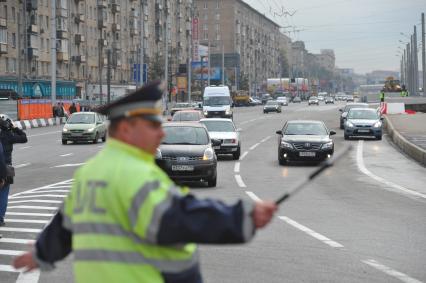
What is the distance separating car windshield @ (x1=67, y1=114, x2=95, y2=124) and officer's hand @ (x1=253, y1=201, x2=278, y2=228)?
37.4 metres

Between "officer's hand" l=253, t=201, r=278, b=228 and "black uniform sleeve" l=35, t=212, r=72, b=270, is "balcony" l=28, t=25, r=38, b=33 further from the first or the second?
"officer's hand" l=253, t=201, r=278, b=228

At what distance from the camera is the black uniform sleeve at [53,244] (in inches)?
163

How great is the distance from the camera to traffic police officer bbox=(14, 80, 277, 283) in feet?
11.3

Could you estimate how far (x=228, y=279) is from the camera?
8.65m

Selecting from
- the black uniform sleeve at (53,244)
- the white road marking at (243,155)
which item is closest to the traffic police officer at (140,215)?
the black uniform sleeve at (53,244)

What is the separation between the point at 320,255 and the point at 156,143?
6.69 m

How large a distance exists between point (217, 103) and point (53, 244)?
60646 millimetres

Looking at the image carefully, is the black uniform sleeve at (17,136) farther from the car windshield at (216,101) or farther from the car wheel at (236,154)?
the car windshield at (216,101)

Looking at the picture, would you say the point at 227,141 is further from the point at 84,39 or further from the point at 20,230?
the point at 84,39

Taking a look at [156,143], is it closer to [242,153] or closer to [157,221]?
[157,221]

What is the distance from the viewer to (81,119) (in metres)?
40.6

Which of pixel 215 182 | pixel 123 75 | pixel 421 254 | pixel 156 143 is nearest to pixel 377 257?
pixel 421 254

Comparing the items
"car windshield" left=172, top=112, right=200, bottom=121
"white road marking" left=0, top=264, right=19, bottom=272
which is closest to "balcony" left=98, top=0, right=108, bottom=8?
"car windshield" left=172, top=112, right=200, bottom=121

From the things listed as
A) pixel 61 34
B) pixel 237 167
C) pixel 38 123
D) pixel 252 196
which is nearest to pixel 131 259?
pixel 252 196
